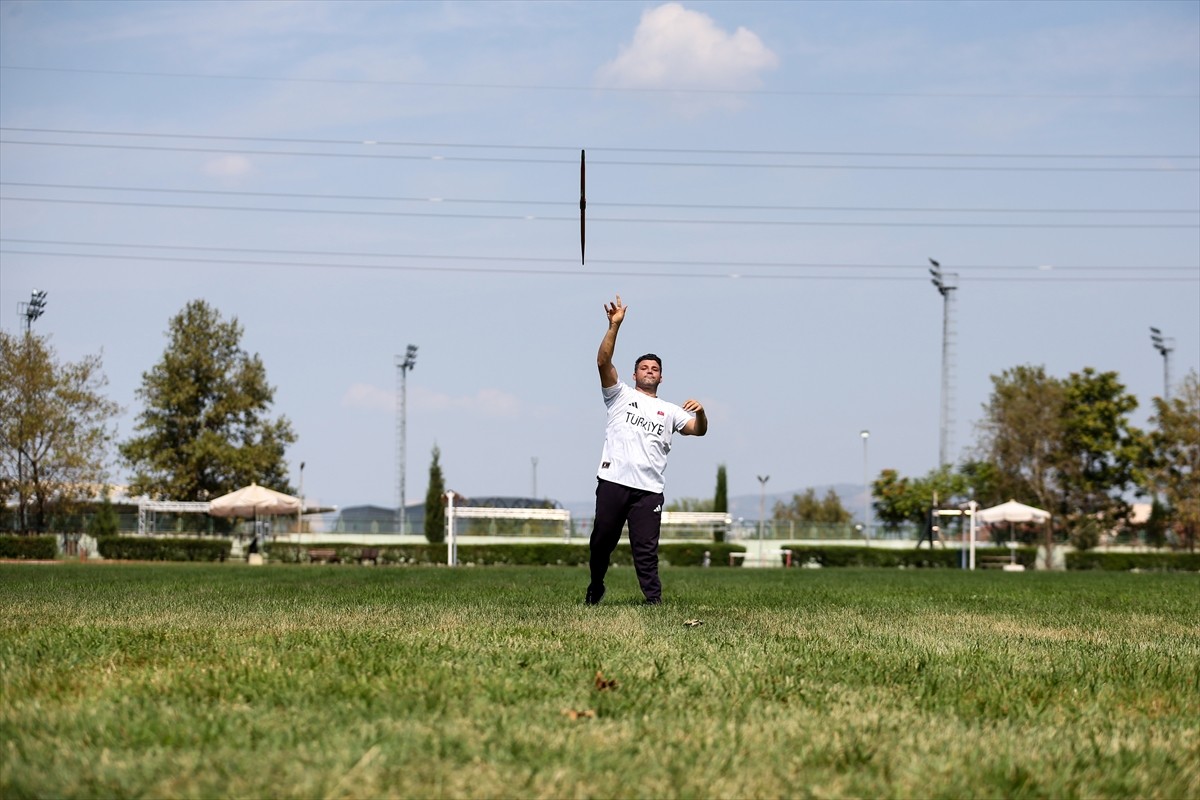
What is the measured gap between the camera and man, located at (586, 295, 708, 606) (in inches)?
412

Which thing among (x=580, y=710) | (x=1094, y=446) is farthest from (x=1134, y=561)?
(x=580, y=710)

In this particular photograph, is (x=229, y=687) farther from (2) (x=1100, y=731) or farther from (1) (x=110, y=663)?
(2) (x=1100, y=731)

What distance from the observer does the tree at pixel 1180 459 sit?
199ft

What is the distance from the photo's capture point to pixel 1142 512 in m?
140

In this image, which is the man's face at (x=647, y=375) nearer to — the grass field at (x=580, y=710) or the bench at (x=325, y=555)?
the grass field at (x=580, y=710)

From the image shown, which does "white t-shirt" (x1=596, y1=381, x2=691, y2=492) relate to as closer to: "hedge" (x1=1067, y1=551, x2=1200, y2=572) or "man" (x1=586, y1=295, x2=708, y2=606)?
"man" (x1=586, y1=295, x2=708, y2=606)

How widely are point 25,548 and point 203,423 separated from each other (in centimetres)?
2401

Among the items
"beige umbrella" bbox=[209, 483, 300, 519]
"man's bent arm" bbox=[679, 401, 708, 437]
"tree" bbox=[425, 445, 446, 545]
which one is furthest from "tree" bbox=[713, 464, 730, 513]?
"man's bent arm" bbox=[679, 401, 708, 437]

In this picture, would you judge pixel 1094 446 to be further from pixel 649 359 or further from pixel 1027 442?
pixel 649 359

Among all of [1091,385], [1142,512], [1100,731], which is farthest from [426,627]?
[1142,512]

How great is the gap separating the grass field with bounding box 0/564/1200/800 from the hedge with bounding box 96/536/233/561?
42.0 metres

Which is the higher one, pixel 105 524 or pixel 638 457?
pixel 638 457

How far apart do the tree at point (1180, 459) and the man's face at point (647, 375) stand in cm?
5429

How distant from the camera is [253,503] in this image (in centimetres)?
4731
